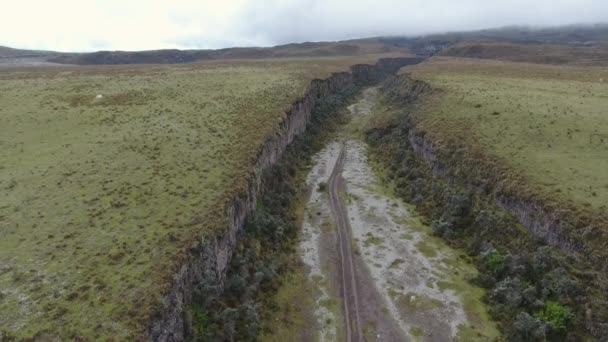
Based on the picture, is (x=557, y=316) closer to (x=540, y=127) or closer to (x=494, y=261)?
(x=494, y=261)

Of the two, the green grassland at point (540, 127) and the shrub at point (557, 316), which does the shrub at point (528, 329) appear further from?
the green grassland at point (540, 127)

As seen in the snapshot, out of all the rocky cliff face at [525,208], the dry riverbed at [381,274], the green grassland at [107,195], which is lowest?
the dry riverbed at [381,274]

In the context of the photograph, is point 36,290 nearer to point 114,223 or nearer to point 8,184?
point 114,223

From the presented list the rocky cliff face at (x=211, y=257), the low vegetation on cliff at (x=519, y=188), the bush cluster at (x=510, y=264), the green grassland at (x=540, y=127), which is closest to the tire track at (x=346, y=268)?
the low vegetation on cliff at (x=519, y=188)

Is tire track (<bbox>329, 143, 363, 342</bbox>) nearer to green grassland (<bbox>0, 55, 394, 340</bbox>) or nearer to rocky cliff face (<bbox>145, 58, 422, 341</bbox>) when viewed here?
rocky cliff face (<bbox>145, 58, 422, 341</bbox>)

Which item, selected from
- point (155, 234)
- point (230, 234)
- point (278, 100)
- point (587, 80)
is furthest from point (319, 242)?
point (587, 80)

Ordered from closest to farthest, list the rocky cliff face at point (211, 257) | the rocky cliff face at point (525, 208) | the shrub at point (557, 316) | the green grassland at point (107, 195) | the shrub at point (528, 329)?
1. the green grassland at point (107, 195)
2. the rocky cliff face at point (211, 257)
3. the shrub at point (528, 329)
4. the shrub at point (557, 316)
5. the rocky cliff face at point (525, 208)
